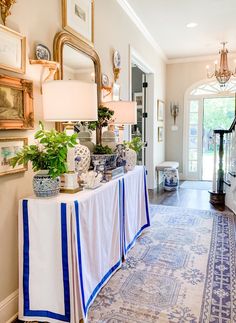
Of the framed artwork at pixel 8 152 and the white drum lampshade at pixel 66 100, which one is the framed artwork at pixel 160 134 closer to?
the white drum lampshade at pixel 66 100

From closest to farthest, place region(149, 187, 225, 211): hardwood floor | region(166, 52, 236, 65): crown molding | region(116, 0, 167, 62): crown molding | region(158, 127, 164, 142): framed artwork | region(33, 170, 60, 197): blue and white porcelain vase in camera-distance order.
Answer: region(33, 170, 60, 197): blue and white porcelain vase
region(116, 0, 167, 62): crown molding
region(149, 187, 225, 211): hardwood floor
region(166, 52, 236, 65): crown molding
region(158, 127, 164, 142): framed artwork

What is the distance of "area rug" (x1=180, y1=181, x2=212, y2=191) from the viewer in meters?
5.83

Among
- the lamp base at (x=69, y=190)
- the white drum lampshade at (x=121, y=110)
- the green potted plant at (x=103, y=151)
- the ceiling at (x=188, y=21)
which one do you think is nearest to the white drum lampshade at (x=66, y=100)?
the lamp base at (x=69, y=190)

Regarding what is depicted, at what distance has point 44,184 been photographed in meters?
1.74

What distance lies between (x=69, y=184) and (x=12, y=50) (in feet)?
3.13

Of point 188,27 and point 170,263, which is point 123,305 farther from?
point 188,27

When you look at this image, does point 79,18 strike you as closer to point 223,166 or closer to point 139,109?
point 223,166

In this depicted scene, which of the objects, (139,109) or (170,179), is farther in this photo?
(139,109)

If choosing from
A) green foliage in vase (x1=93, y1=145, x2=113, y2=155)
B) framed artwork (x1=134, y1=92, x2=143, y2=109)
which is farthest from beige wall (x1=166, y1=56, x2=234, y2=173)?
green foliage in vase (x1=93, y1=145, x2=113, y2=155)

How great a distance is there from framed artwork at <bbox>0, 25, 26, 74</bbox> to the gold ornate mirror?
0.41m

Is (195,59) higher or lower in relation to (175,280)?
higher

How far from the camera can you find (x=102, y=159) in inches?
95.7

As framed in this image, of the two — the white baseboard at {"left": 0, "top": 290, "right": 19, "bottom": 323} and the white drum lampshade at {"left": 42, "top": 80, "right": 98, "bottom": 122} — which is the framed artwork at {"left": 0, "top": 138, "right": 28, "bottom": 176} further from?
the white baseboard at {"left": 0, "top": 290, "right": 19, "bottom": 323}

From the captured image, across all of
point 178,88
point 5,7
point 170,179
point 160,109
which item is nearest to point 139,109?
point 160,109
